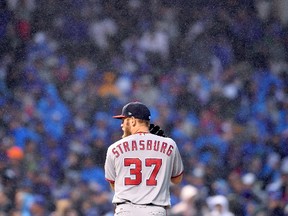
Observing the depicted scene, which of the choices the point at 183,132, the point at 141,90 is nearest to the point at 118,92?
the point at 141,90

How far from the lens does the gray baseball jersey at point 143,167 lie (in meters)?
5.54

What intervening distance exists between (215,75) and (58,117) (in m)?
2.54

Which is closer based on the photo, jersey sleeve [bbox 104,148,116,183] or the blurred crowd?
jersey sleeve [bbox 104,148,116,183]

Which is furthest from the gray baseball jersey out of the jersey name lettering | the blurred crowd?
the blurred crowd

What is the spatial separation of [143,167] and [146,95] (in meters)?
8.00

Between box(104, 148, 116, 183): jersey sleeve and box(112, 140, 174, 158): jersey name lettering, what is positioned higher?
box(112, 140, 174, 158): jersey name lettering

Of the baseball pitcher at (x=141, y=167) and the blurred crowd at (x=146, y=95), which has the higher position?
the blurred crowd at (x=146, y=95)

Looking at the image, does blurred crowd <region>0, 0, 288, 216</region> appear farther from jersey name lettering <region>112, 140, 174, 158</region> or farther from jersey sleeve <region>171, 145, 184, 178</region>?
jersey name lettering <region>112, 140, 174, 158</region>

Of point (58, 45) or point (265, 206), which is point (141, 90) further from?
point (265, 206)

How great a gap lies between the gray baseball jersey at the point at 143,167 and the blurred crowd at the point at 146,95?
4272 mm

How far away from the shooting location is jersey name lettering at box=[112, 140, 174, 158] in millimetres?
5547

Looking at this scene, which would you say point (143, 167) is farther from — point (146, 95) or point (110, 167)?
point (146, 95)

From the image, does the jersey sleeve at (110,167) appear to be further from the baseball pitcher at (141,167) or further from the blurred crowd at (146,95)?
the blurred crowd at (146,95)

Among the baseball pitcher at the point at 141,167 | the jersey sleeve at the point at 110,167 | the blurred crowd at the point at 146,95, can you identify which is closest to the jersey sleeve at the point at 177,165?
the baseball pitcher at the point at 141,167
